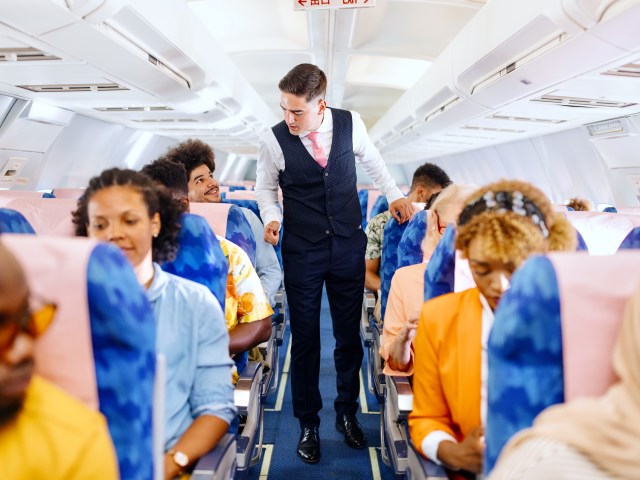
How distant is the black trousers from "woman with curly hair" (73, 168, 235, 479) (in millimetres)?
1264

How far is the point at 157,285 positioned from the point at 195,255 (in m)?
0.41

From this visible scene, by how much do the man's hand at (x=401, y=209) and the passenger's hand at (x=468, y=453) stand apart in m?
1.70

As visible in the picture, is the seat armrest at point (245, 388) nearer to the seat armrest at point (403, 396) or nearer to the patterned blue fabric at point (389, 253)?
the seat armrest at point (403, 396)

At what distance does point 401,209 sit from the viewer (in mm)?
2945

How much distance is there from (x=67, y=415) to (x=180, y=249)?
1.05 m

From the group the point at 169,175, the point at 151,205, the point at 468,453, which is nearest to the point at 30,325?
the point at 151,205

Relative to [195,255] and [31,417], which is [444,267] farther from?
[31,417]

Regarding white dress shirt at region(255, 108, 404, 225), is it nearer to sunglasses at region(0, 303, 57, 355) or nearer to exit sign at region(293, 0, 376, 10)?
exit sign at region(293, 0, 376, 10)

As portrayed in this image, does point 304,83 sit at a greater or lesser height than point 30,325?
greater

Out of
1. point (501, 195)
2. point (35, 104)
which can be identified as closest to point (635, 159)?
point (501, 195)

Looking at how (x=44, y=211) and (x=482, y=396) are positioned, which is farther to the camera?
(x=44, y=211)

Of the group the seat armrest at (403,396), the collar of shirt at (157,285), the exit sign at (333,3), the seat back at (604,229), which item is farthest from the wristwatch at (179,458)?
the exit sign at (333,3)

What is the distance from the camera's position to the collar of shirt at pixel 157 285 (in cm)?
154

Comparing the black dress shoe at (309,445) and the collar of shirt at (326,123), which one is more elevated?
the collar of shirt at (326,123)
